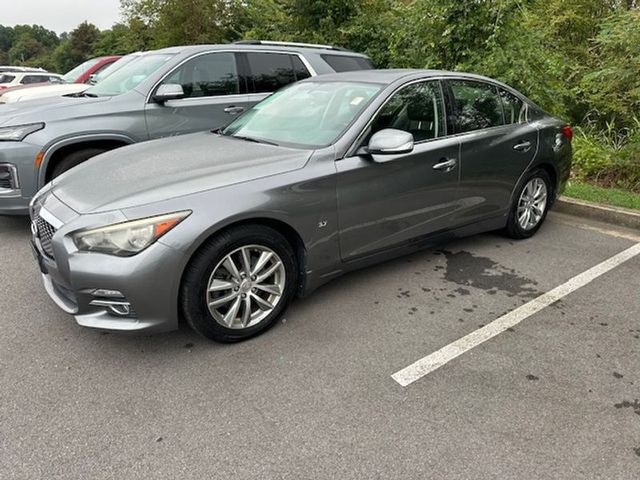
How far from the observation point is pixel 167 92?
508 centimetres

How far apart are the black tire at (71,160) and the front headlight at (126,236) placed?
2330 millimetres

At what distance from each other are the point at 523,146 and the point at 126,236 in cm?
344

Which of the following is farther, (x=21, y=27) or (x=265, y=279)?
(x=21, y=27)

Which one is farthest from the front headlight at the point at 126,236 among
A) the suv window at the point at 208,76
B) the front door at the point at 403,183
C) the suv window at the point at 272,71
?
the suv window at the point at 272,71

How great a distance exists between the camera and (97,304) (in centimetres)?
268

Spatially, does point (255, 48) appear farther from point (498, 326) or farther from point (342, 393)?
point (342, 393)

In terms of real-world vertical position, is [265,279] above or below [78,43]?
below

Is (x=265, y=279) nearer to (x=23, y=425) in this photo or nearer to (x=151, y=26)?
(x=23, y=425)

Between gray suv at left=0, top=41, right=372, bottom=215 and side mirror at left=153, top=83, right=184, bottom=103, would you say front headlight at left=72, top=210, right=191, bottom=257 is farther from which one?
side mirror at left=153, top=83, right=184, bottom=103

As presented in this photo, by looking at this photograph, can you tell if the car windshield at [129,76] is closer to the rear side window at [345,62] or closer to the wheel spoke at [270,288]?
the rear side window at [345,62]

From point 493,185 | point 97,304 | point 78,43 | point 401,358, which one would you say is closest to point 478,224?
point 493,185

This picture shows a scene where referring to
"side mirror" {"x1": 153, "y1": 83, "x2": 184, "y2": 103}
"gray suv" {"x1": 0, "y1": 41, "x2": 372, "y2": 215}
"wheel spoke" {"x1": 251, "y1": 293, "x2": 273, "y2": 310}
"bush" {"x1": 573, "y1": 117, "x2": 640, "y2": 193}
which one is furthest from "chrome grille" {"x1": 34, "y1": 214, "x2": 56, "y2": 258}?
"bush" {"x1": 573, "y1": 117, "x2": 640, "y2": 193}

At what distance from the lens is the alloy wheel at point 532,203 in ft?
15.3

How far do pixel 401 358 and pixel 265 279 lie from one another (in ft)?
3.06
